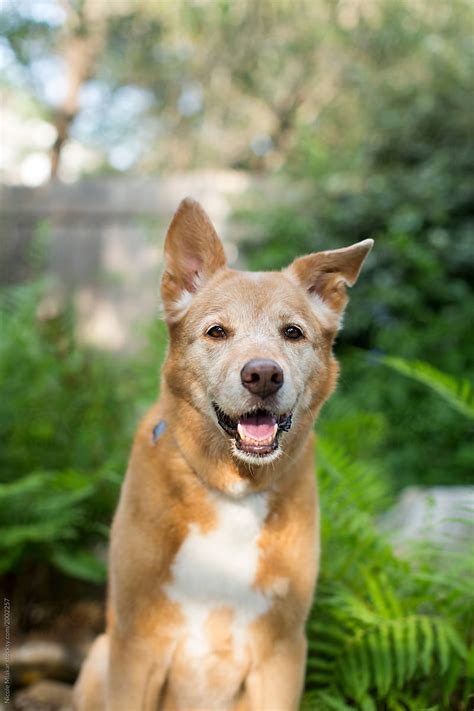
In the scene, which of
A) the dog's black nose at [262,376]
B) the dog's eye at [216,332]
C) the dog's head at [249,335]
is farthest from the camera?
the dog's eye at [216,332]

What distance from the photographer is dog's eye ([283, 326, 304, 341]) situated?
278cm

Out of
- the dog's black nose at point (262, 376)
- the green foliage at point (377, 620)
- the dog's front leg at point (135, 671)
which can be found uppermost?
the dog's black nose at point (262, 376)

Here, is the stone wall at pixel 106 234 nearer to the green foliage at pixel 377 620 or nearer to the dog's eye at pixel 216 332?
the green foliage at pixel 377 620

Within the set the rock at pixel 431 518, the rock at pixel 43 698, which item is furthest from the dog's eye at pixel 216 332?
the rock at pixel 43 698

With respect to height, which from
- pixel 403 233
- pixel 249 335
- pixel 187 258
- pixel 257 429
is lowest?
pixel 257 429

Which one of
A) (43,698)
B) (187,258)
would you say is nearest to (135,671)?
(187,258)

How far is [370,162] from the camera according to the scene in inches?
363

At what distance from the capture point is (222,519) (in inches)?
107

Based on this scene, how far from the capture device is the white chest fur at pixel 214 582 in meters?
2.63

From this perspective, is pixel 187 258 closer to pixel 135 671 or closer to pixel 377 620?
pixel 135 671

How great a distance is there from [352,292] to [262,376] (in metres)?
5.85

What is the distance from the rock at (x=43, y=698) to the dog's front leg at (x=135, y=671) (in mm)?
1538

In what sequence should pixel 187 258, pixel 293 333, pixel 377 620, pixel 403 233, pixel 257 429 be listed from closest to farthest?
pixel 257 429
pixel 293 333
pixel 187 258
pixel 377 620
pixel 403 233

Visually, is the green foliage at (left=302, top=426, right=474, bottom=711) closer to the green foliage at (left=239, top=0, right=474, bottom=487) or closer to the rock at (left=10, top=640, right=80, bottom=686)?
the rock at (left=10, top=640, right=80, bottom=686)
